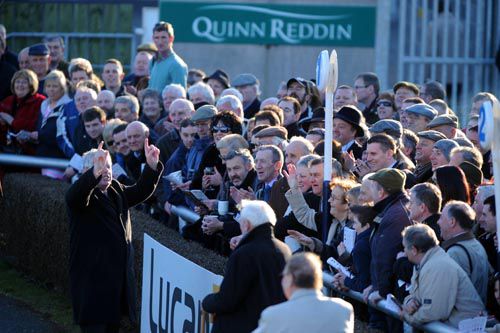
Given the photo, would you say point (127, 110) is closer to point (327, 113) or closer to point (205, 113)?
point (205, 113)

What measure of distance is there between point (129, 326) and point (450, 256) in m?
4.81

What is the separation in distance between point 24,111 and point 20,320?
4211mm

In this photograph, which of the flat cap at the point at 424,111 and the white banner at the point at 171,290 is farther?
the flat cap at the point at 424,111

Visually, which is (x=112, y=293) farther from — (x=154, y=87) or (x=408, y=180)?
(x=154, y=87)

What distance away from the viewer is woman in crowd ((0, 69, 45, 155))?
56.1 ft

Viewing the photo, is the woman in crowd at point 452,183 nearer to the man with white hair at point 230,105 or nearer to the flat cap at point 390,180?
the flat cap at point 390,180

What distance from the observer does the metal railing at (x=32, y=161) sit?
53.3ft

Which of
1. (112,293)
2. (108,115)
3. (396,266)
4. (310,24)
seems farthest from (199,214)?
(310,24)

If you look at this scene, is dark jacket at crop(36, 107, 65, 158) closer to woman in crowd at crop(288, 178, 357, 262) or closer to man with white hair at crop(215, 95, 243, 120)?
man with white hair at crop(215, 95, 243, 120)

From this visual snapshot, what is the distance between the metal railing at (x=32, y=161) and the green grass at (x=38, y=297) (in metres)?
1.32

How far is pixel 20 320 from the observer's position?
13758mm

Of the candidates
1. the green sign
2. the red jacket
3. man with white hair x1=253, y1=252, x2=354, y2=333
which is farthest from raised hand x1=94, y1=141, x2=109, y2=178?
the green sign

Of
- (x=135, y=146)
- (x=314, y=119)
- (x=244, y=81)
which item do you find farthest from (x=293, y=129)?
(x=244, y=81)

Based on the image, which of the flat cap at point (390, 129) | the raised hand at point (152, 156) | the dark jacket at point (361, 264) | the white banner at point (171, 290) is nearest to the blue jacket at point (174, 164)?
the raised hand at point (152, 156)
